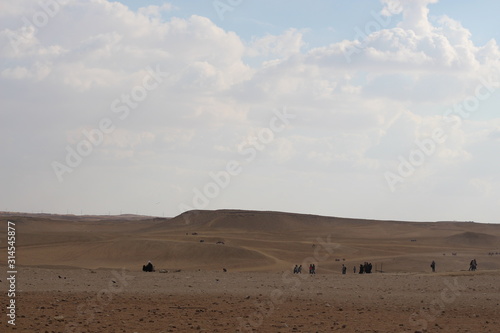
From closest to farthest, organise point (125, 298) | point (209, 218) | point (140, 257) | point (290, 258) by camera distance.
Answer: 1. point (125, 298)
2. point (140, 257)
3. point (290, 258)
4. point (209, 218)

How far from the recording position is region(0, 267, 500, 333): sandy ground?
1488cm

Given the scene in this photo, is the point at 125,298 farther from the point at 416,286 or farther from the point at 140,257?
the point at 140,257

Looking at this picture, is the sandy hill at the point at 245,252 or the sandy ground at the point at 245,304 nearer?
the sandy ground at the point at 245,304

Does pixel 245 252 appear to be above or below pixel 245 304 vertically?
above

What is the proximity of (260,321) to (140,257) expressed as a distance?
4372 centimetres

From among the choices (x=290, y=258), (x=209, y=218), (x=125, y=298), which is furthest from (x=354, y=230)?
(x=125, y=298)

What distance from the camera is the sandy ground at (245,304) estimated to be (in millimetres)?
14875

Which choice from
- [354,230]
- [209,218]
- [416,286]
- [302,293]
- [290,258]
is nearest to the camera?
[302,293]

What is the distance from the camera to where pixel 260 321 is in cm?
1552

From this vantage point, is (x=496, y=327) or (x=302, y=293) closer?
(x=496, y=327)

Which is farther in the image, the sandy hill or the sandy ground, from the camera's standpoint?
the sandy hill

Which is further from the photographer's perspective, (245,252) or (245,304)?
(245,252)

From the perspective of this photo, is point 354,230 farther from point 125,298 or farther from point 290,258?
point 125,298

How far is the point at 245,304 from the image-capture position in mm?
18328
